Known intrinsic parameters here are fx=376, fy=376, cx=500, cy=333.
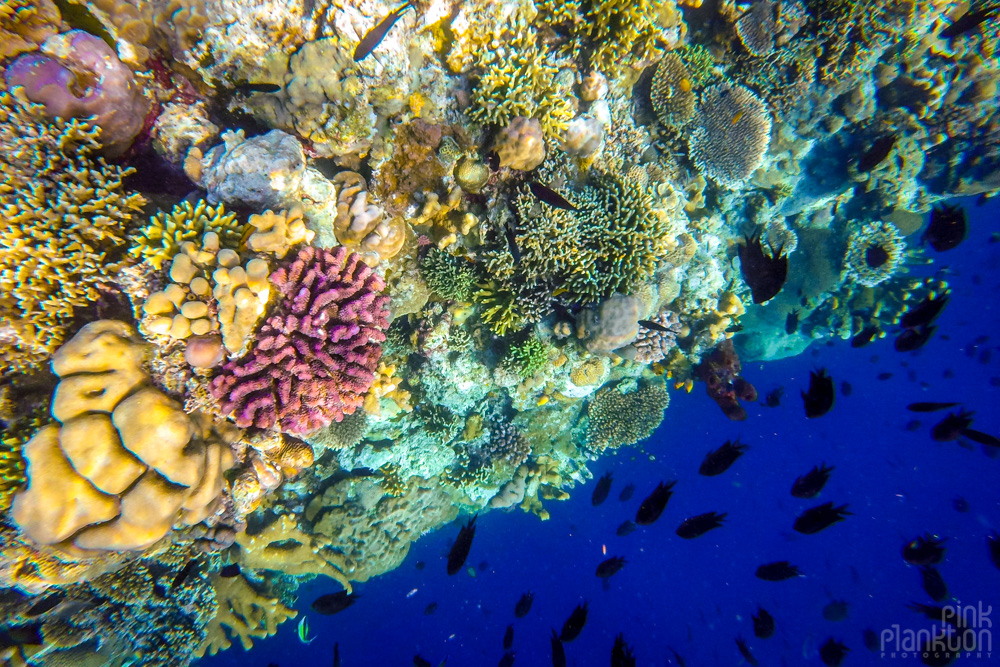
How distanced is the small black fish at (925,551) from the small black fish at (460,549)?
31.0 feet

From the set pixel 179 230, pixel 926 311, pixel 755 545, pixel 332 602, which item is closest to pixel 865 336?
pixel 926 311

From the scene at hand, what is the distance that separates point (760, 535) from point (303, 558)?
195 ft

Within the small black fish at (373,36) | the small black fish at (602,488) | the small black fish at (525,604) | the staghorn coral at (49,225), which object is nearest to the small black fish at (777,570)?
the small black fish at (602,488)

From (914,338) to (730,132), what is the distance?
4786mm

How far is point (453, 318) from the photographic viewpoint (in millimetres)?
6184

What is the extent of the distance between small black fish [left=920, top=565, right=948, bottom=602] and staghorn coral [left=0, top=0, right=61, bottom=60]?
653 inches

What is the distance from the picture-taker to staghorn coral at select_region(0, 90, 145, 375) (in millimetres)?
3215

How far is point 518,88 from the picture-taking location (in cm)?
469

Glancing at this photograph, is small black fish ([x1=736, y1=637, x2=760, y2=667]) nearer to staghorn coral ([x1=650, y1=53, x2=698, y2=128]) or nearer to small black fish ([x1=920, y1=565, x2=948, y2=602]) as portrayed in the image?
small black fish ([x1=920, y1=565, x2=948, y2=602])

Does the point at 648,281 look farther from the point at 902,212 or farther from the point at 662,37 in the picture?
the point at 902,212

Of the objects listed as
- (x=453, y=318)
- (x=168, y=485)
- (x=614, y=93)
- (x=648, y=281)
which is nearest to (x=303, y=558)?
(x=168, y=485)

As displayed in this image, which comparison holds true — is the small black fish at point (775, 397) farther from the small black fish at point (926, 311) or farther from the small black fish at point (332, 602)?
the small black fish at point (332, 602)

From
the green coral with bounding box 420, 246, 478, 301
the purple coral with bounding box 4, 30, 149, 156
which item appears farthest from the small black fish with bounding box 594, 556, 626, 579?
the purple coral with bounding box 4, 30, 149, 156

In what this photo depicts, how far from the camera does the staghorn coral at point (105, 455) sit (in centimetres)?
328
